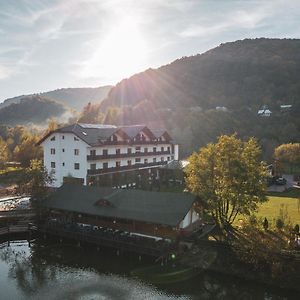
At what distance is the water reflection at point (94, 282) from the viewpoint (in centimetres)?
2980

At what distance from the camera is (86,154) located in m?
62.3

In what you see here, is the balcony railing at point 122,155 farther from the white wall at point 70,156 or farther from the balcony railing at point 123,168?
the balcony railing at point 123,168

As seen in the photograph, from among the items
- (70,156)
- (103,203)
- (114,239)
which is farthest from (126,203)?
(70,156)

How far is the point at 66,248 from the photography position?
40.8 metres

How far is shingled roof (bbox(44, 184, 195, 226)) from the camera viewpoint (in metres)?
37.1

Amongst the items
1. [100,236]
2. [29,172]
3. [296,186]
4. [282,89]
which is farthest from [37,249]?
[282,89]

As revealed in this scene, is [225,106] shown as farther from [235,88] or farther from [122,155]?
[122,155]

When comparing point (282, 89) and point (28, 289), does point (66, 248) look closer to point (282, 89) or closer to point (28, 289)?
point (28, 289)

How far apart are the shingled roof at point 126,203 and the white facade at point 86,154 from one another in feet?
53.6

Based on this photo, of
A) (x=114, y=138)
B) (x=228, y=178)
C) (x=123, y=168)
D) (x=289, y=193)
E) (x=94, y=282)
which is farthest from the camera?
(x=123, y=168)

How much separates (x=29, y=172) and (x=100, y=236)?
1704 centimetres

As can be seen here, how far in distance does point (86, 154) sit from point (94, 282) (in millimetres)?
32959

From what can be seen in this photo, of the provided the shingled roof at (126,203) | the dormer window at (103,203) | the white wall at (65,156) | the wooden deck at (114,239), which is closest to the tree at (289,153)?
the white wall at (65,156)

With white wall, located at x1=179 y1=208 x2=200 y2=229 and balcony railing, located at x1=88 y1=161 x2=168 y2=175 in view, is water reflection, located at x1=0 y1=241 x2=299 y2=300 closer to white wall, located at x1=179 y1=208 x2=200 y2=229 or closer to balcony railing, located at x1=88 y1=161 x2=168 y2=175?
white wall, located at x1=179 y1=208 x2=200 y2=229
